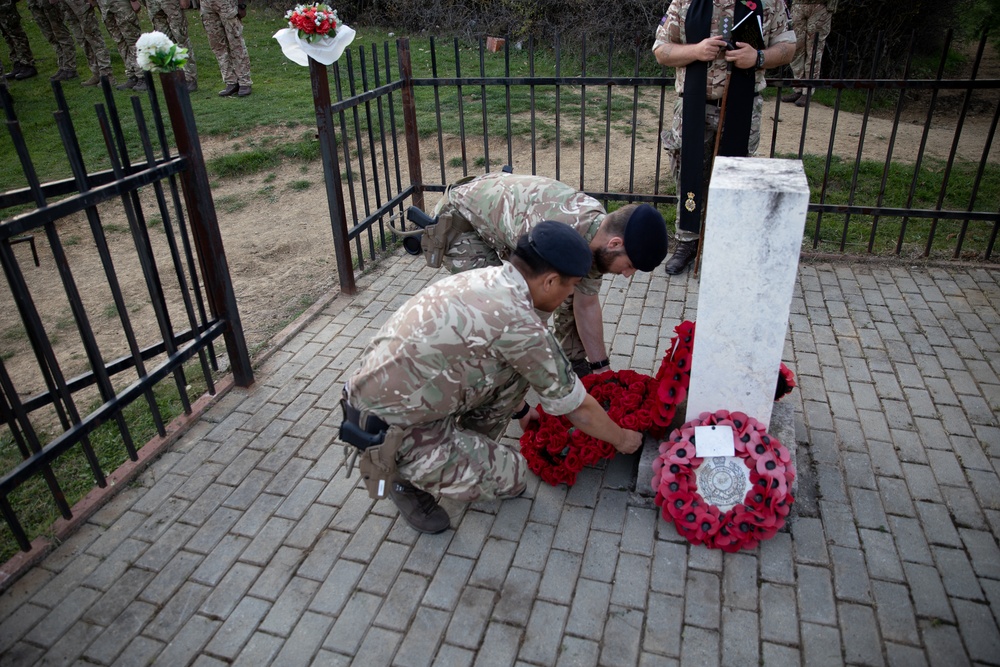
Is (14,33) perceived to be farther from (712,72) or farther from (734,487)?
(734,487)

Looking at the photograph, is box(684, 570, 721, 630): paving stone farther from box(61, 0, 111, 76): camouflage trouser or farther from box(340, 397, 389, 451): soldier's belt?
box(61, 0, 111, 76): camouflage trouser

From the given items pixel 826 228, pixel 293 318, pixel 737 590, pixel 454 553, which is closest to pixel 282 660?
pixel 454 553

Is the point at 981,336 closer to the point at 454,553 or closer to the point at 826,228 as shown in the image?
the point at 826,228

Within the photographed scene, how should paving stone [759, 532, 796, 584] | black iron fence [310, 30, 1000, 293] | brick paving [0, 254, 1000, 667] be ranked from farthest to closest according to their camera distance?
1. black iron fence [310, 30, 1000, 293]
2. paving stone [759, 532, 796, 584]
3. brick paving [0, 254, 1000, 667]

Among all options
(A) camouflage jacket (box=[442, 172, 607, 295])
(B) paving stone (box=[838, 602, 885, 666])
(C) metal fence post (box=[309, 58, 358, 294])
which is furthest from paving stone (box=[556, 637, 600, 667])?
(C) metal fence post (box=[309, 58, 358, 294])

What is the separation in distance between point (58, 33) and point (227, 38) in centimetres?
329

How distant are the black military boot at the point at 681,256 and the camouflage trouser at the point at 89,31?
9285mm

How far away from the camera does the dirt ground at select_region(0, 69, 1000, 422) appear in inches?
202

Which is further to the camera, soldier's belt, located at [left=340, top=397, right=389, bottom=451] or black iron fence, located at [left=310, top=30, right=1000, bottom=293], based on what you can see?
black iron fence, located at [left=310, top=30, right=1000, bottom=293]

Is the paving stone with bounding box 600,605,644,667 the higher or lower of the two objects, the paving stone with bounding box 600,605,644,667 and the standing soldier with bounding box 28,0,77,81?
the lower

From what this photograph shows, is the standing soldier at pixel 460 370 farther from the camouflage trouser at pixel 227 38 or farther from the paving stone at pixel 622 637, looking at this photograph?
the camouflage trouser at pixel 227 38

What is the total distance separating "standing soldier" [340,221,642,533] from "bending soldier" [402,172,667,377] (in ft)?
1.42

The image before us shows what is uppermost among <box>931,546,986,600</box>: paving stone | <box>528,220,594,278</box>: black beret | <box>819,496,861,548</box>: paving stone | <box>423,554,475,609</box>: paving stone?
<box>528,220,594,278</box>: black beret

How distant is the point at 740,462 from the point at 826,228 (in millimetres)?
4045
